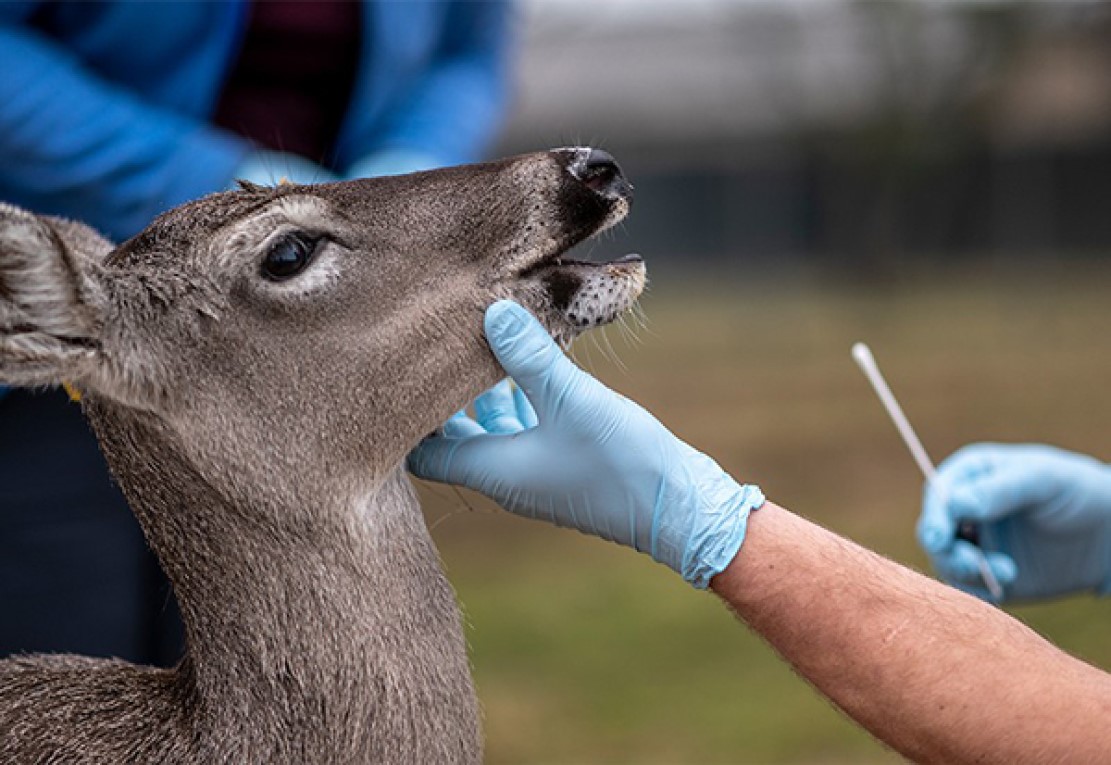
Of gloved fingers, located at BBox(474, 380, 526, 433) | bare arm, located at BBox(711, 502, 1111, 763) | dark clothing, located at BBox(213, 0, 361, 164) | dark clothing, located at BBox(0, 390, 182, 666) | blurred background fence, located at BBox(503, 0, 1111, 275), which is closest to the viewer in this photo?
bare arm, located at BBox(711, 502, 1111, 763)

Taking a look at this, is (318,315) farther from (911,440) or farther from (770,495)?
(770,495)

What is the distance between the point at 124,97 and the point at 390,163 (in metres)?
0.71

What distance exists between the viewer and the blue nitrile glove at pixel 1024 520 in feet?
12.1

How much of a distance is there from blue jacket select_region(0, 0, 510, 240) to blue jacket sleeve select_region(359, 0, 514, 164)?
247mm

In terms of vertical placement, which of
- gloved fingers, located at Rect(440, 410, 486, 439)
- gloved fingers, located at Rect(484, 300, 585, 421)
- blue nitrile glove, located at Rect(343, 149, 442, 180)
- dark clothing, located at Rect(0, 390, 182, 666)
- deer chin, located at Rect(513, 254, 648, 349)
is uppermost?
deer chin, located at Rect(513, 254, 648, 349)

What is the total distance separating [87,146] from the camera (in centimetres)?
354

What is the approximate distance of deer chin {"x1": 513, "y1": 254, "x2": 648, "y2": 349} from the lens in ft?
8.79

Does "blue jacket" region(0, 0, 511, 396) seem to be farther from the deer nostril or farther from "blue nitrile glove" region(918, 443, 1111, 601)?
"blue nitrile glove" region(918, 443, 1111, 601)

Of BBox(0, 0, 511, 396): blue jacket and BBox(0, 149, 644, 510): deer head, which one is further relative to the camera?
BBox(0, 0, 511, 396): blue jacket

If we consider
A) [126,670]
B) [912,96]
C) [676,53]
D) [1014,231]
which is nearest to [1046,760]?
[126,670]

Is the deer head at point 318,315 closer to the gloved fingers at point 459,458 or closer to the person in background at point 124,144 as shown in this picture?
the gloved fingers at point 459,458

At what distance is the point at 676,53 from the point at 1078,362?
812 inches

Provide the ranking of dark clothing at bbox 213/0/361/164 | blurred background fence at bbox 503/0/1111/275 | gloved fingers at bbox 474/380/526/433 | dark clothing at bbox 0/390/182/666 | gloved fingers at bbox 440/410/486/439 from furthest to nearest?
blurred background fence at bbox 503/0/1111/275 → dark clothing at bbox 213/0/361/164 → dark clothing at bbox 0/390/182/666 → gloved fingers at bbox 474/380/526/433 → gloved fingers at bbox 440/410/486/439

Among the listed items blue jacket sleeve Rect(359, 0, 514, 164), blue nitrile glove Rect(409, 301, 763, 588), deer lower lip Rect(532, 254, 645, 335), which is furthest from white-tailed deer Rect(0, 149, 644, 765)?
blue jacket sleeve Rect(359, 0, 514, 164)
